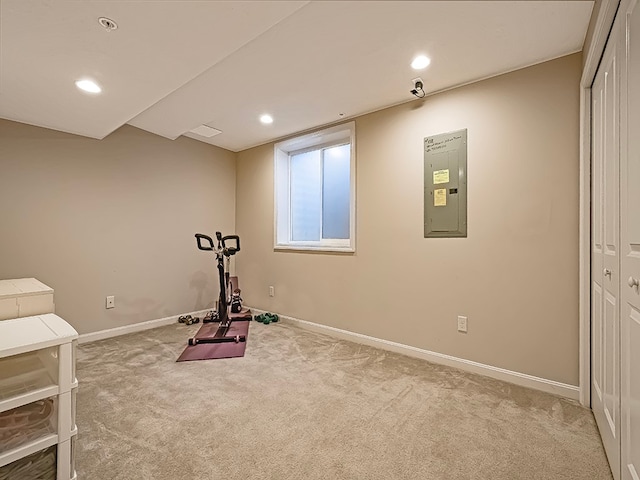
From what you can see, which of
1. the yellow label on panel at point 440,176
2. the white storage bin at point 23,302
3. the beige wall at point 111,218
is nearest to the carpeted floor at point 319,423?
the white storage bin at point 23,302

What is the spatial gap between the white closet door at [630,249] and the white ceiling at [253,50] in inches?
28.3

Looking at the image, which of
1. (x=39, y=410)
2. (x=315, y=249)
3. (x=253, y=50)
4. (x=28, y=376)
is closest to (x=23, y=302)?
(x=28, y=376)

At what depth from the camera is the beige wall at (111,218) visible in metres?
2.68

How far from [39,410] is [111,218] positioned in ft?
7.68

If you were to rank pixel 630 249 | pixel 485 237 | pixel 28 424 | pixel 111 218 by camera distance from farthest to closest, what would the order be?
pixel 111 218 < pixel 485 237 < pixel 28 424 < pixel 630 249

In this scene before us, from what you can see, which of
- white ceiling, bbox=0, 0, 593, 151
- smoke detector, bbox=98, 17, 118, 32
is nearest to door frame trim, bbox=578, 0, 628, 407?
white ceiling, bbox=0, 0, 593, 151

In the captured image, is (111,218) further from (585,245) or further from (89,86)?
(585,245)

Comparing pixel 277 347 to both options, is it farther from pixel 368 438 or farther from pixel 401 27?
pixel 401 27

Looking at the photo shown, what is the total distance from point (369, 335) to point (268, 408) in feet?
4.35

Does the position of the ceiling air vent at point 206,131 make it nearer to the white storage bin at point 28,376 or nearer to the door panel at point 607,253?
the white storage bin at point 28,376

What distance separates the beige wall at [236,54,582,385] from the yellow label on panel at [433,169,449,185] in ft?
0.42

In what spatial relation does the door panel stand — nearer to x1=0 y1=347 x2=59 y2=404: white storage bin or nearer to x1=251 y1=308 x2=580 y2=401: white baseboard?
x1=251 y1=308 x2=580 y2=401: white baseboard

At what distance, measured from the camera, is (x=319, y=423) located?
1695 mm

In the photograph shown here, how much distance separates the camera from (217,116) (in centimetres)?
300
